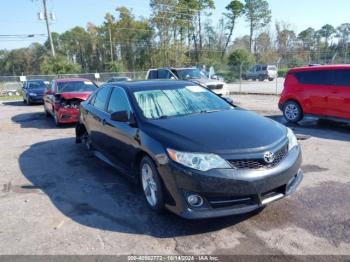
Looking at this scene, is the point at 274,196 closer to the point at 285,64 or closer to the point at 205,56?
the point at 285,64

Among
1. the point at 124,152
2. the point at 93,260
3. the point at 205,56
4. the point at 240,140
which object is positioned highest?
the point at 205,56

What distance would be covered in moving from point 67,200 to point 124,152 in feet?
3.45

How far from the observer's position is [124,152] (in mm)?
4902

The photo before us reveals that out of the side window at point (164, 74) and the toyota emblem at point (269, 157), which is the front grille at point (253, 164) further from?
the side window at point (164, 74)

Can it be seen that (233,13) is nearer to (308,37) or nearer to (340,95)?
(308,37)

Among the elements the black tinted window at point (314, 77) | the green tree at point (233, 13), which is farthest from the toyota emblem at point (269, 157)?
the green tree at point (233, 13)

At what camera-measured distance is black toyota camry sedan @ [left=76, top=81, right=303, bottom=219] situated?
3.54 m

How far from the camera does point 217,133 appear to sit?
3.94m

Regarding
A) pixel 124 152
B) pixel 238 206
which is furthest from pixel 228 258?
pixel 124 152

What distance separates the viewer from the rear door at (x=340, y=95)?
870 centimetres

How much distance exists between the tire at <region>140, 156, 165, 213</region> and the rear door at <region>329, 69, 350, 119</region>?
651 cm

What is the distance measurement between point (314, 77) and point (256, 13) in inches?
2299

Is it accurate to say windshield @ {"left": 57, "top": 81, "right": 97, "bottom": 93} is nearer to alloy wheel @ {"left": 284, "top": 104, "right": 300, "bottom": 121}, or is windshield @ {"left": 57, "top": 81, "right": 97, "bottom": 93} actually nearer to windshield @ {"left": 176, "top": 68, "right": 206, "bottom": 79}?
windshield @ {"left": 176, "top": 68, "right": 206, "bottom": 79}

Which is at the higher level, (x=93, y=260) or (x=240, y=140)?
(x=240, y=140)
